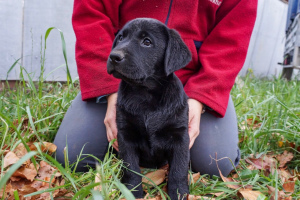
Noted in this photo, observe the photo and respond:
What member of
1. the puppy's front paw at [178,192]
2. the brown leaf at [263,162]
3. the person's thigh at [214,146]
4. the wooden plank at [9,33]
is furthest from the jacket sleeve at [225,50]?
the wooden plank at [9,33]

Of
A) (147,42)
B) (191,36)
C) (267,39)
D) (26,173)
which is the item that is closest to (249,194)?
(147,42)

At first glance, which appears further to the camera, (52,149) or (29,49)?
(29,49)

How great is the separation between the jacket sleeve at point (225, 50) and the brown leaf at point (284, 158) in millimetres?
601

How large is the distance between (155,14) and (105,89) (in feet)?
2.15

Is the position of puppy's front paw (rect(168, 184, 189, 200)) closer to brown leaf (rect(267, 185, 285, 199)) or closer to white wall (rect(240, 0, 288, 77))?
brown leaf (rect(267, 185, 285, 199))

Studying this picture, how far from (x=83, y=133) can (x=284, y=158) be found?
1544 millimetres

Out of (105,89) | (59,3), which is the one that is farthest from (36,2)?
(105,89)

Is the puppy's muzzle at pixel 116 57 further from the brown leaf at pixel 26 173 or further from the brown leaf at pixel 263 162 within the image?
the brown leaf at pixel 263 162

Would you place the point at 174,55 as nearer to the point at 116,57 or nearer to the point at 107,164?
the point at 116,57

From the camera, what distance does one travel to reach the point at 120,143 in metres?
1.72

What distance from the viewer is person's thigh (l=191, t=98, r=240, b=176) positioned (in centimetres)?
221

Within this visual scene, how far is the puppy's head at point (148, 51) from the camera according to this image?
153cm

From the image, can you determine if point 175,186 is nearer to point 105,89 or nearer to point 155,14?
point 105,89

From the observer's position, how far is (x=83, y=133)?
2.25 m
